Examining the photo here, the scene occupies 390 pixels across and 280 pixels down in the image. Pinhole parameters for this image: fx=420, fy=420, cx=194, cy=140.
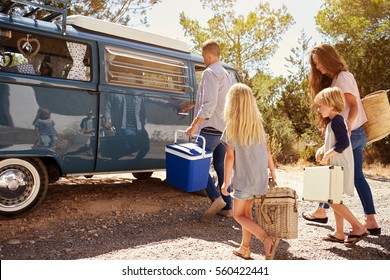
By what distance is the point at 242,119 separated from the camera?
3.15m

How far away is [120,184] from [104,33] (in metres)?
2.24

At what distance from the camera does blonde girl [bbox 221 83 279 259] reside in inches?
124

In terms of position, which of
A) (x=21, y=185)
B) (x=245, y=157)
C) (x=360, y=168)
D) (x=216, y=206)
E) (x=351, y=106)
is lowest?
(x=216, y=206)

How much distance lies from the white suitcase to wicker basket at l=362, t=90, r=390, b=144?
0.79 metres

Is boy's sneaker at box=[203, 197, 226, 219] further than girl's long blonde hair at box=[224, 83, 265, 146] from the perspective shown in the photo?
Yes

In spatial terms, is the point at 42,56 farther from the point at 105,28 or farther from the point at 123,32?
the point at 123,32

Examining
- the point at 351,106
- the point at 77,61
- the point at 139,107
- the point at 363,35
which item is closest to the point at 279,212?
the point at 351,106

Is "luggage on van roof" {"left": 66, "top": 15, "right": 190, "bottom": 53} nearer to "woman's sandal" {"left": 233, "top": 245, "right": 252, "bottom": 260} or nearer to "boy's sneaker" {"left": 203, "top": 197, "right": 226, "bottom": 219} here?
"boy's sneaker" {"left": 203, "top": 197, "right": 226, "bottom": 219}

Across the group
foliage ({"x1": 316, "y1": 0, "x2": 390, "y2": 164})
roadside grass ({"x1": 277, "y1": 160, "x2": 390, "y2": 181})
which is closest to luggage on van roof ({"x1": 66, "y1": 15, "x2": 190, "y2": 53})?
roadside grass ({"x1": 277, "y1": 160, "x2": 390, "y2": 181})

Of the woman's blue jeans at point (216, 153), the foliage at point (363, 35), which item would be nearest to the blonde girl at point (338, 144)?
the woman's blue jeans at point (216, 153)

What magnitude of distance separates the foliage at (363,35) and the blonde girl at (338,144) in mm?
7785

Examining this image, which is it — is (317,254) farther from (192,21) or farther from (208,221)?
(192,21)

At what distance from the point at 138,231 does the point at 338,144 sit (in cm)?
205
